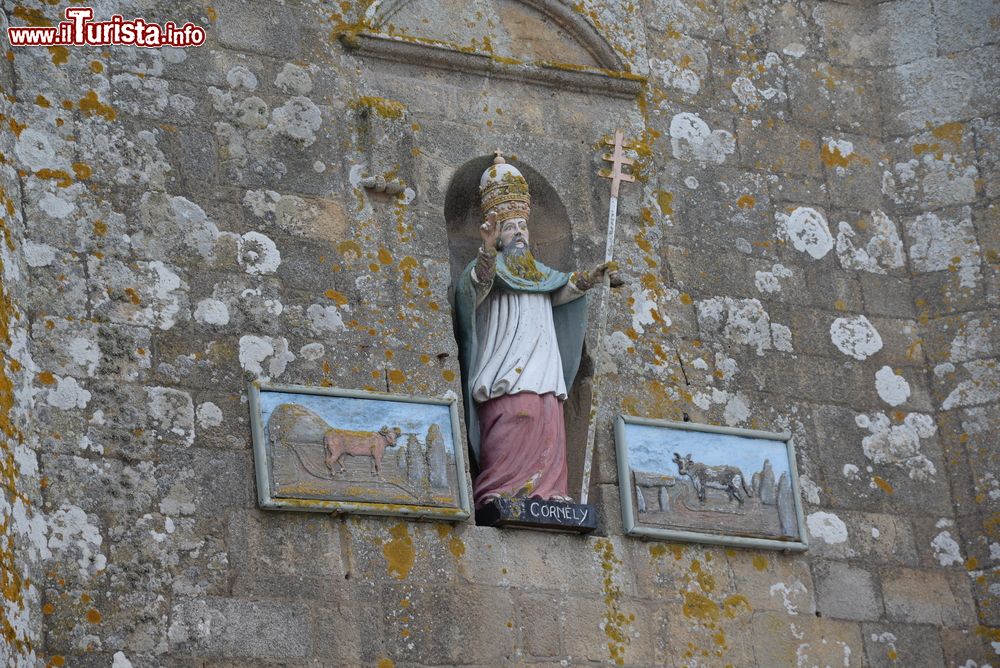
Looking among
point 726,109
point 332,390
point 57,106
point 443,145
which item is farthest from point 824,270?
point 57,106

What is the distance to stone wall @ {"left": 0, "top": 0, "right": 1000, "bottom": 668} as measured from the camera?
777cm

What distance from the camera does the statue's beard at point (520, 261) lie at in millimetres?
8812

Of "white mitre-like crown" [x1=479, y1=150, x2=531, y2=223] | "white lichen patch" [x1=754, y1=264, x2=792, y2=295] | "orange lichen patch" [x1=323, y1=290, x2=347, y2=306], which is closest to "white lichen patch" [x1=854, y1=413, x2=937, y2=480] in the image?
"white lichen patch" [x1=754, y1=264, x2=792, y2=295]

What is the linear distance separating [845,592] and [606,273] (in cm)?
176

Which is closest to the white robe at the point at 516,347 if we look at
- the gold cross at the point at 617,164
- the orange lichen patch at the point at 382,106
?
the gold cross at the point at 617,164

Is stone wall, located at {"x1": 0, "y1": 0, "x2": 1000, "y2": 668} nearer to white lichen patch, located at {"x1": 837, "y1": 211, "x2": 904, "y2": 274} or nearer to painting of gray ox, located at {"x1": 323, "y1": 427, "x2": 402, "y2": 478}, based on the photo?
white lichen patch, located at {"x1": 837, "y1": 211, "x2": 904, "y2": 274}

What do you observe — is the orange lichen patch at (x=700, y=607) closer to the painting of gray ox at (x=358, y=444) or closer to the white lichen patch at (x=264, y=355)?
the painting of gray ox at (x=358, y=444)

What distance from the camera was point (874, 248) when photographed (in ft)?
32.2

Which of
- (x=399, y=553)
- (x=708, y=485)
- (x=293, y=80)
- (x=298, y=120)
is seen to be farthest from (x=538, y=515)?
(x=293, y=80)

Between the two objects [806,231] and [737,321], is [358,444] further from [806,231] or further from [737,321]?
[806,231]

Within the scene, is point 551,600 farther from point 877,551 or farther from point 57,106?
point 57,106

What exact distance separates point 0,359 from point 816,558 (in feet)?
12.0

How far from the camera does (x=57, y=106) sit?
8.28 m

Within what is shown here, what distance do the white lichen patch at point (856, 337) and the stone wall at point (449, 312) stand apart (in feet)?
0.04
